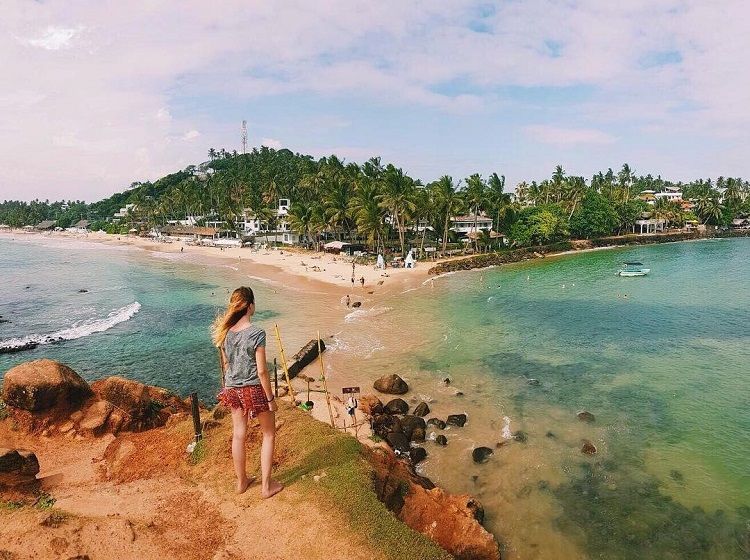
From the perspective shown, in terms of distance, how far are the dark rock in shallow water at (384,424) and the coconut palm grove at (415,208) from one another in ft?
152

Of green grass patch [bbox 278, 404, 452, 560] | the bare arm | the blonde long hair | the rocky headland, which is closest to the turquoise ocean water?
the rocky headland

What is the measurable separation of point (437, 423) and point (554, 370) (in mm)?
9498

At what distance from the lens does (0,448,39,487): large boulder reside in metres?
9.26

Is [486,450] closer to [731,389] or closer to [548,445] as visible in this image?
[548,445]

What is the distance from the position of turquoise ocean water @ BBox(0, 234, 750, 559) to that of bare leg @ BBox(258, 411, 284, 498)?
7328mm

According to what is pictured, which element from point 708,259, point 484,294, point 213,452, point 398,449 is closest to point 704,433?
point 398,449

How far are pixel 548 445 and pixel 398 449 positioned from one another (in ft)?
18.7

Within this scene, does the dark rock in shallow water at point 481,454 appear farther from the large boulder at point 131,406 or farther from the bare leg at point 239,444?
the large boulder at point 131,406

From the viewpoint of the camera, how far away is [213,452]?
33.7ft

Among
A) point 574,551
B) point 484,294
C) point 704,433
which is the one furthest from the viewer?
point 484,294

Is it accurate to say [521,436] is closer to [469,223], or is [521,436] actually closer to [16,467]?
[16,467]

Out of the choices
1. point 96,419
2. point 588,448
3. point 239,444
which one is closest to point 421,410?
point 588,448

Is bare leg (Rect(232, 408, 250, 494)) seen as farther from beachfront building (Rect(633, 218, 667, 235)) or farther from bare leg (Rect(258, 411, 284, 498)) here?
beachfront building (Rect(633, 218, 667, 235))

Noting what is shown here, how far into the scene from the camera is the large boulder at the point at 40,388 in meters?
13.0
